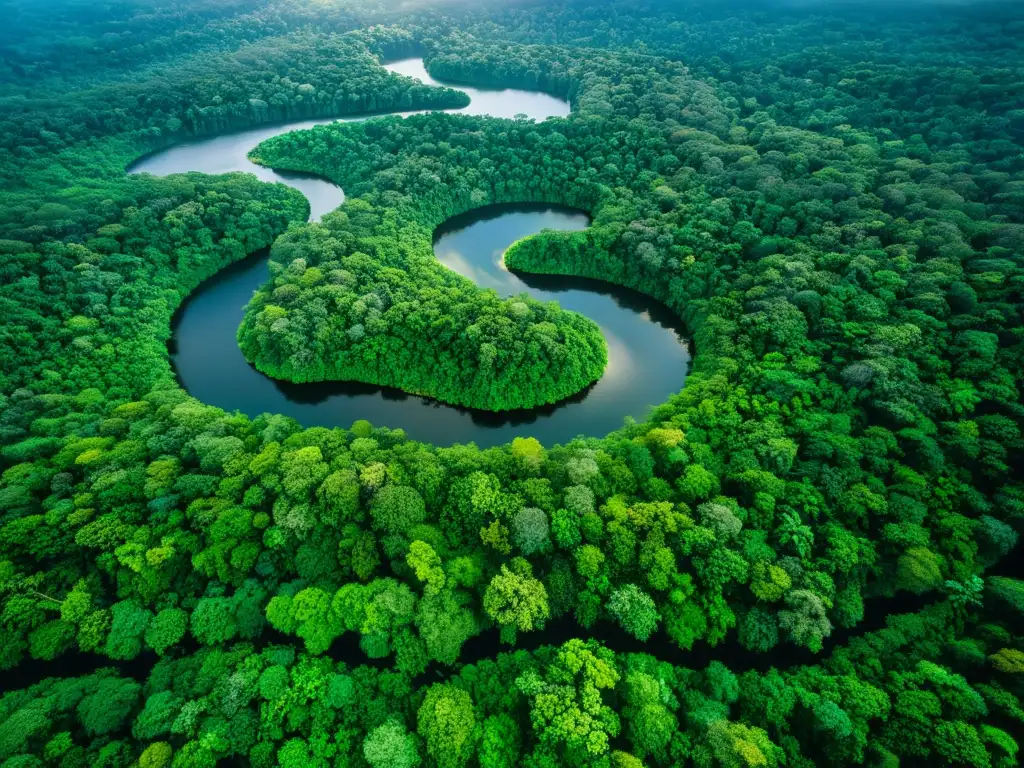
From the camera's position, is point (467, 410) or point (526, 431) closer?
point (526, 431)

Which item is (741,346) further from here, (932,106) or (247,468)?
(932,106)

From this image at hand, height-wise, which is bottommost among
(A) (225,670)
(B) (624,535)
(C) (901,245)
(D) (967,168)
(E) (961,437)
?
(A) (225,670)

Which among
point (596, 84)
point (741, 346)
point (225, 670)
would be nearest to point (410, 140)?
point (596, 84)

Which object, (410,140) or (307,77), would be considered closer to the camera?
(410,140)

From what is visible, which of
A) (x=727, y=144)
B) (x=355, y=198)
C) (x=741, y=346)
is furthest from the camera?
(x=727, y=144)

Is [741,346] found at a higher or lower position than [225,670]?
higher
